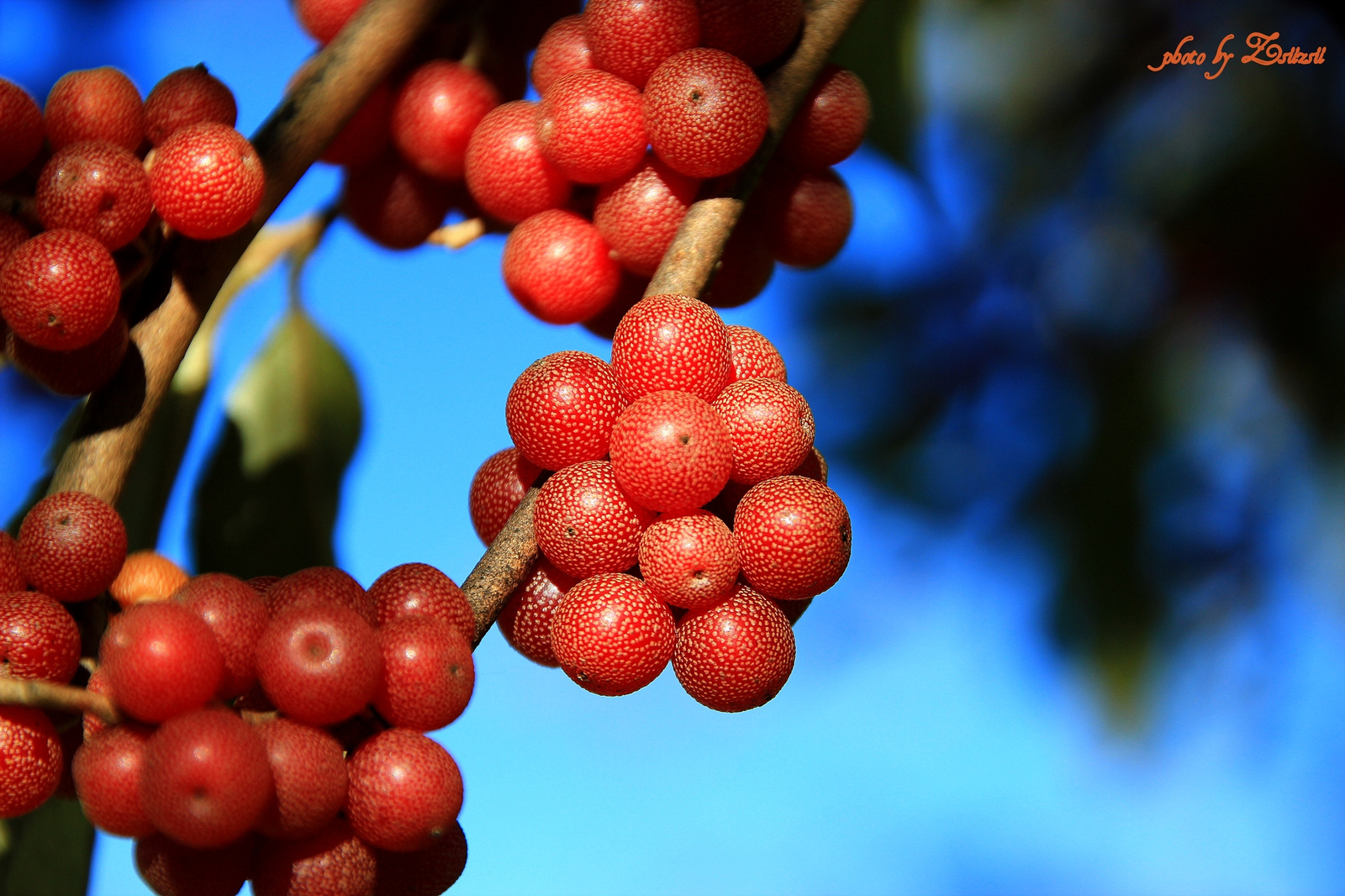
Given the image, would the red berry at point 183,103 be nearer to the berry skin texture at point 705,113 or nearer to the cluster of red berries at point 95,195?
the cluster of red berries at point 95,195

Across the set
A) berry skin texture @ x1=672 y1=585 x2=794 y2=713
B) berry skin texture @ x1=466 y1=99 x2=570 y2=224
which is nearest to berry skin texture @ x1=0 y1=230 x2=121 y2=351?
berry skin texture @ x1=466 y1=99 x2=570 y2=224

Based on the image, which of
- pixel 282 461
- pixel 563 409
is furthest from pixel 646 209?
pixel 282 461

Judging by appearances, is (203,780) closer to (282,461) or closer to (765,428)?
(765,428)

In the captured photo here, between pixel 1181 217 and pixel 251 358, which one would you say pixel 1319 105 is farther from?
pixel 251 358

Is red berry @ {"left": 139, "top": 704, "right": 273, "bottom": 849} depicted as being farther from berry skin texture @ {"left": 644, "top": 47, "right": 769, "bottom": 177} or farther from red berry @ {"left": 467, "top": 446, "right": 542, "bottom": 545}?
berry skin texture @ {"left": 644, "top": 47, "right": 769, "bottom": 177}

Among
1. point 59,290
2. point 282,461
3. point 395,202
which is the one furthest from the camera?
point 282,461

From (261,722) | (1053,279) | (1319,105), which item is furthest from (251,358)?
(1319,105)
